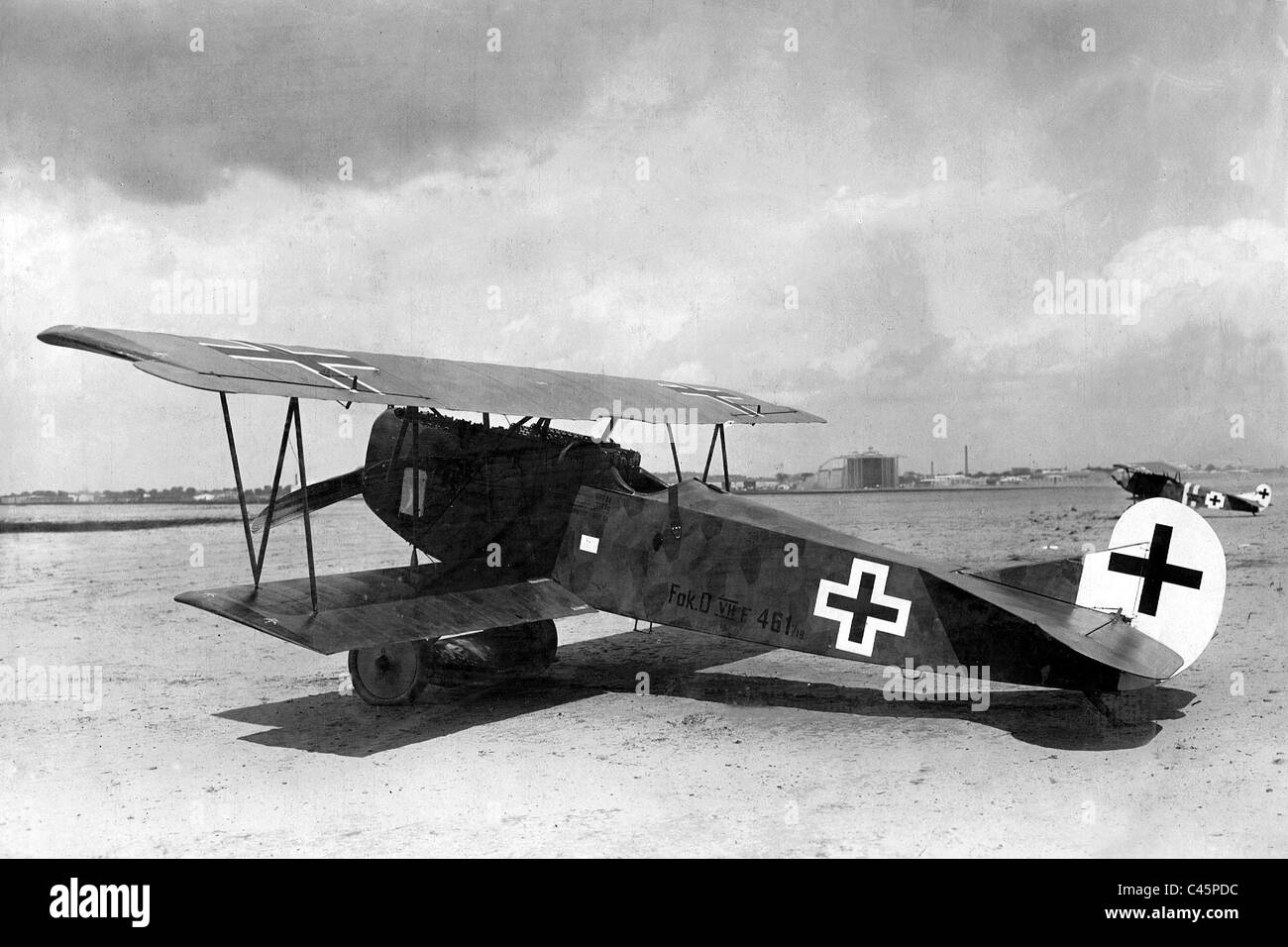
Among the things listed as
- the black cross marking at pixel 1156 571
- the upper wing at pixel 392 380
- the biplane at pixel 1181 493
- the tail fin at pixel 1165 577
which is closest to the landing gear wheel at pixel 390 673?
the upper wing at pixel 392 380

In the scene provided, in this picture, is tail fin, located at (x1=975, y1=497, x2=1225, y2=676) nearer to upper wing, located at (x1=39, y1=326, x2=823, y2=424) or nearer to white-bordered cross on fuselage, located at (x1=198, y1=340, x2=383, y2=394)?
upper wing, located at (x1=39, y1=326, x2=823, y2=424)

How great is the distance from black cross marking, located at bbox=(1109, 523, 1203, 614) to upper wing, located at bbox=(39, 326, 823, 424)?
4.47 meters

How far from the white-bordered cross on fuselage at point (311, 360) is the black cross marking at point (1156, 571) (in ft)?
19.1

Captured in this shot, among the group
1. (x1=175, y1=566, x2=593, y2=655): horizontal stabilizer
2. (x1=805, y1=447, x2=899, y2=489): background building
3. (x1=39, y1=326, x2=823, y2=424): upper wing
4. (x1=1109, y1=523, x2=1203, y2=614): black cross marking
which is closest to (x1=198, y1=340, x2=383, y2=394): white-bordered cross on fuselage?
(x1=39, y1=326, x2=823, y2=424): upper wing

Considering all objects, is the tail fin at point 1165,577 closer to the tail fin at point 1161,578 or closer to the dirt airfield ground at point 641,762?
the tail fin at point 1161,578

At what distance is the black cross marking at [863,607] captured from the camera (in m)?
7.30

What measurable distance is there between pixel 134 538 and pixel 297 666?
21.6 meters

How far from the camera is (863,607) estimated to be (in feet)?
24.2

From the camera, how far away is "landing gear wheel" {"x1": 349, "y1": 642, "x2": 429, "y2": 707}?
8297mm

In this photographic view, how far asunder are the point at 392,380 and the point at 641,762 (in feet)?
11.9

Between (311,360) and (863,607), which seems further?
(311,360)

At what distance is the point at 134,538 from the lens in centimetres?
2884

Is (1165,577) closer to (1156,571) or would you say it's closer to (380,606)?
(1156,571)

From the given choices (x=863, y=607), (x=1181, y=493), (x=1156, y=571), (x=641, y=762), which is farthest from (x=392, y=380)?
(x=1181, y=493)
